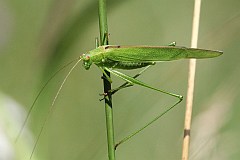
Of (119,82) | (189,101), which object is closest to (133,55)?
(189,101)

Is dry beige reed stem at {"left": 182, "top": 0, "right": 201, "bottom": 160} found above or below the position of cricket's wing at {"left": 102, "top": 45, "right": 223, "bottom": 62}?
below

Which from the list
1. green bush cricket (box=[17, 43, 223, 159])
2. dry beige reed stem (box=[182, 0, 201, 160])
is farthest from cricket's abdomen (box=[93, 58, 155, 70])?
dry beige reed stem (box=[182, 0, 201, 160])

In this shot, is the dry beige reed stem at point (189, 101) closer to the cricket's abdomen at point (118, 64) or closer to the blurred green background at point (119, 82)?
the cricket's abdomen at point (118, 64)

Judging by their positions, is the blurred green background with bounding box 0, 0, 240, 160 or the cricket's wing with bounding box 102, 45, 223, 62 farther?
the blurred green background with bounding box 0, 0, 240, 160

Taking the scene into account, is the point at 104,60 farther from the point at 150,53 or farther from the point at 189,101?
the point at 189,101

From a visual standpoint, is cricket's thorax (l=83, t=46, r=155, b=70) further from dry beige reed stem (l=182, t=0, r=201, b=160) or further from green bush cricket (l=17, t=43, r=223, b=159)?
dry beige reed stem (l=182, t=0, r=201, b=160)

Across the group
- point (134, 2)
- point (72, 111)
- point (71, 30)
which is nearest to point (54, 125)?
point (72, 111)
